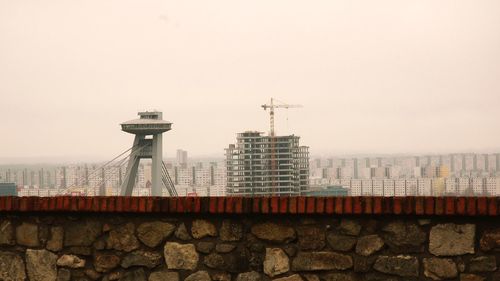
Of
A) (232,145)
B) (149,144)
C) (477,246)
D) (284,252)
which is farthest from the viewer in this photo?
(232,145)

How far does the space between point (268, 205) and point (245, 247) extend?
0.28 metres

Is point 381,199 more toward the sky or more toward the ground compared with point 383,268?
more toward the sky

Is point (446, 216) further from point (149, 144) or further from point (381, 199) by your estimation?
point (149, 144)

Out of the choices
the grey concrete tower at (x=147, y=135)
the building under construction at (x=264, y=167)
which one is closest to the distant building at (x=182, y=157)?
the building under construction at (x=264, y=167)

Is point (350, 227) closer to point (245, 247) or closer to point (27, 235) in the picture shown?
point (245, 247)

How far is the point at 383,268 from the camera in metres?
4.41

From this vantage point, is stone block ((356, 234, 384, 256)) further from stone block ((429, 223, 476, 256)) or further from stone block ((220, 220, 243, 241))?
stone block ((220, 220, 243, 241))

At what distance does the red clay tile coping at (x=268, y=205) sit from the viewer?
424cm

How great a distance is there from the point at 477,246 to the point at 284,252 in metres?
0.98

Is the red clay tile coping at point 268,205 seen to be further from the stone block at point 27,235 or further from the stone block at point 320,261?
the stone block at point 320,261

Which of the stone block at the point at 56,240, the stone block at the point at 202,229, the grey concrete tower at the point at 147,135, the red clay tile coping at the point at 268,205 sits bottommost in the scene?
the stone block at the point at 56,240

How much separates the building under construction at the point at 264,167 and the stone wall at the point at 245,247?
138658 mm

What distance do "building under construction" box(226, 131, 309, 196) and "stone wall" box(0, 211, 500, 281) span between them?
13866 centimetres

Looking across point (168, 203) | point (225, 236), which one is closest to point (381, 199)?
point (225, 236)
